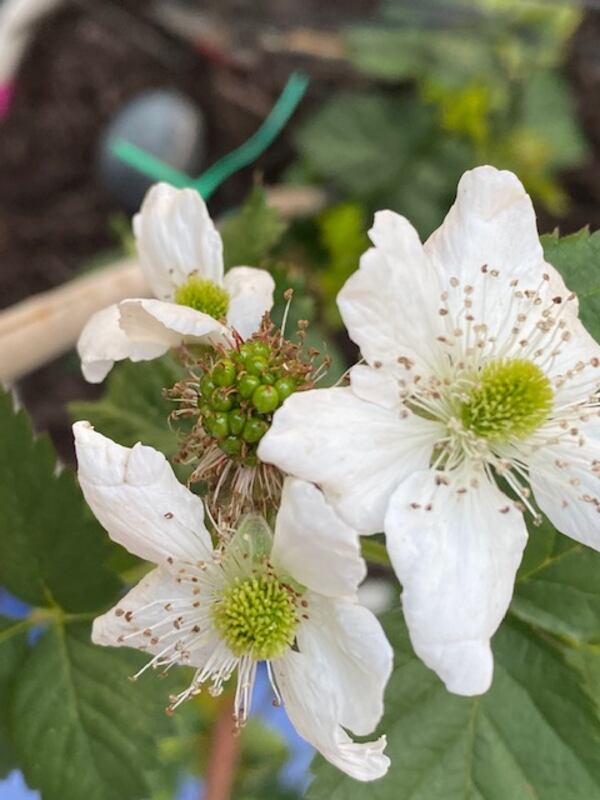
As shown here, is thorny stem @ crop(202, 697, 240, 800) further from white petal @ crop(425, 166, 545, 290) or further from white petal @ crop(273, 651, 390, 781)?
white petal @ crop(425, 166, 545, 290)

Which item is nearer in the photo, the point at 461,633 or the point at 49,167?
the point at 461,633

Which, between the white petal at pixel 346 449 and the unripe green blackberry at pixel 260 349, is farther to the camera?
the unripe green blackberry at pixel 260 349

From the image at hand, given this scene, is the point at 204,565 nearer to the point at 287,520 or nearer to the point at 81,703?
the point at 287,520

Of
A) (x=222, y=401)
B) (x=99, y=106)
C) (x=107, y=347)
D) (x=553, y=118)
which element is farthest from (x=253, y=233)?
(x=99, y=106)

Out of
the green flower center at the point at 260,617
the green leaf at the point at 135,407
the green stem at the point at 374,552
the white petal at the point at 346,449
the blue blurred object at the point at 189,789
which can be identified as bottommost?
the blue blurred object at the point at 189,789

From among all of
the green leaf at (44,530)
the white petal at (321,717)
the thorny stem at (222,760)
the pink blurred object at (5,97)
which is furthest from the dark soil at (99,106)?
the white petal at (321,717)

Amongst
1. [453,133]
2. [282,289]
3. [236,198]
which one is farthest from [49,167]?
[282,289]

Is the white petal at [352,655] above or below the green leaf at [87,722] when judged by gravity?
above

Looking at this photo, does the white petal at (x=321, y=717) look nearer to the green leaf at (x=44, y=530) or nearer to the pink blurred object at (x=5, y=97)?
the green leaf at (x=44, y=530)
